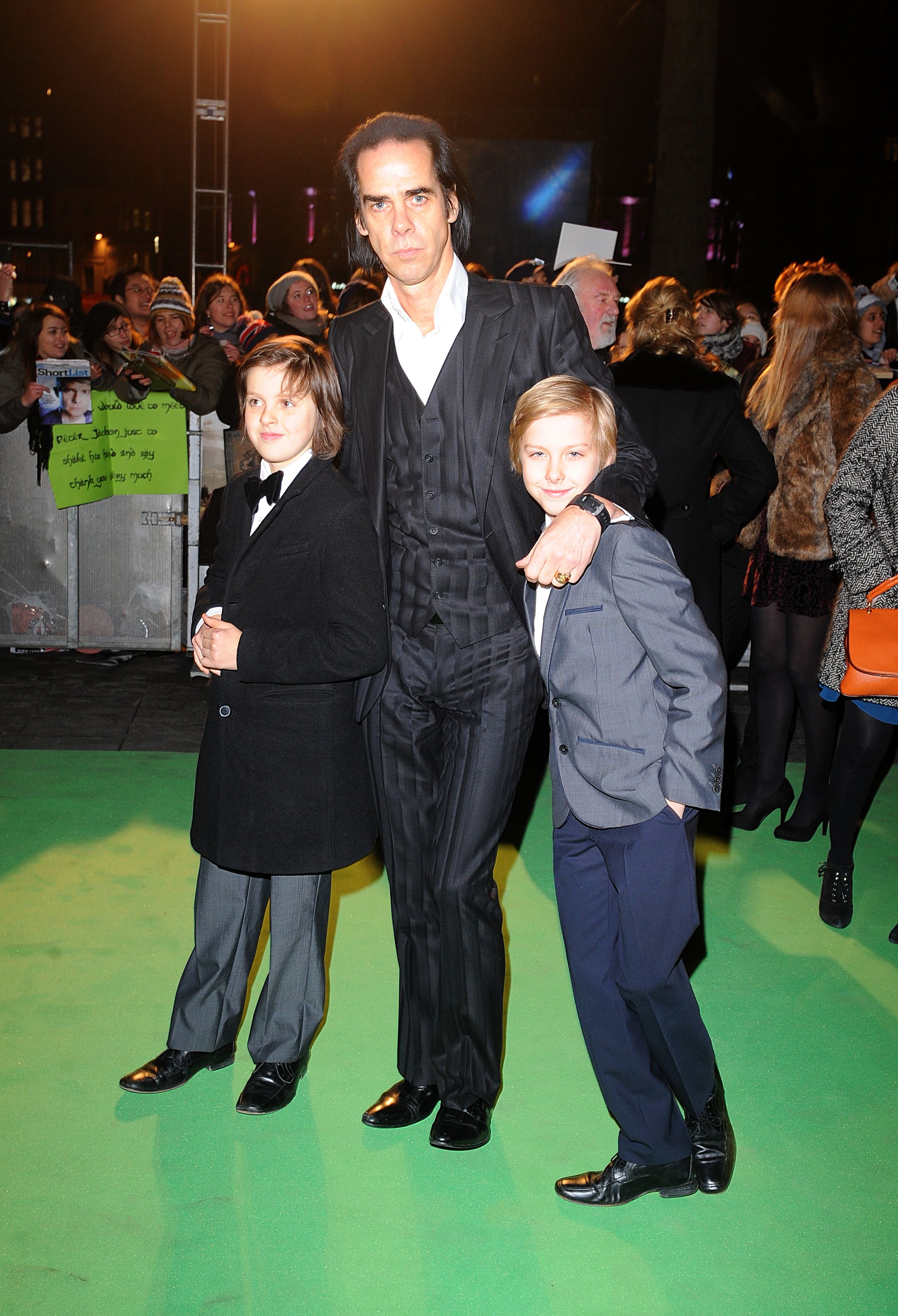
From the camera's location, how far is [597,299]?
4.61 m

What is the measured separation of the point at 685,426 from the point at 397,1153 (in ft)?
8.86

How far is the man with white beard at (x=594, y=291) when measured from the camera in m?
4.61

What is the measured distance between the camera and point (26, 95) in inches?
3312

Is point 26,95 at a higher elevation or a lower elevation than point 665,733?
Answer: higher

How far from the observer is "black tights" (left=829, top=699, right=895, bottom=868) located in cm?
381

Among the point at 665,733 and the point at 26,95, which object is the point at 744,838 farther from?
the point at 26,95

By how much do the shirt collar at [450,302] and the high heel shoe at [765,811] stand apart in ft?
9.27

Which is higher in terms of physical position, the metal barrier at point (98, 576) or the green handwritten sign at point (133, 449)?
the green handwritten sign at point (133, 449)

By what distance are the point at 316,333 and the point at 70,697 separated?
2.48m

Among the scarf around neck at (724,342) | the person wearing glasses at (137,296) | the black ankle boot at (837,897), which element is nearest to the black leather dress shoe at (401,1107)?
the black ankle boot at (837,897)

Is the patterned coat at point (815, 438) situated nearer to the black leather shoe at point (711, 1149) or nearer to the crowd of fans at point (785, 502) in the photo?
the crowd of fans at point (785, 502)

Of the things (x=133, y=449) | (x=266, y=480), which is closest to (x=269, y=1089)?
(x=266, y=480)

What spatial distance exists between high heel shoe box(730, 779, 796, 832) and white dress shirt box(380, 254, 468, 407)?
279 centimetres

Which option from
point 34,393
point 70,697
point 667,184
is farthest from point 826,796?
point 667,184
